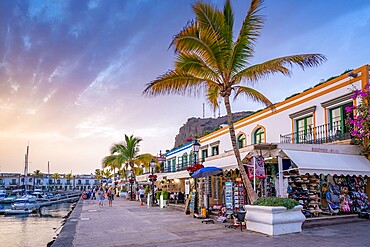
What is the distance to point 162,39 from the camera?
16188 millimetres

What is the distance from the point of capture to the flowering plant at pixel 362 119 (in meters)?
13.8

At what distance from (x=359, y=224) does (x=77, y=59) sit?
14744 mm

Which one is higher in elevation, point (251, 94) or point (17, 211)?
point (251, 94)

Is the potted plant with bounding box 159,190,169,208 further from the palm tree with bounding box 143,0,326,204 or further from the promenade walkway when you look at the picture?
the palm tree with bounding box 143,0,326,204

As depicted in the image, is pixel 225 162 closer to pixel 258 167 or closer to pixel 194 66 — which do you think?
pixel 258 167

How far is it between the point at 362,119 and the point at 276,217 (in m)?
6.41

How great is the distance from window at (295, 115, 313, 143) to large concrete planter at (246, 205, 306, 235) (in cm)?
751

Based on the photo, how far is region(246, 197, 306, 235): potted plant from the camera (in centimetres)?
1052

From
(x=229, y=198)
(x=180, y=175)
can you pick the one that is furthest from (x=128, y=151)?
(x=229, y=198)

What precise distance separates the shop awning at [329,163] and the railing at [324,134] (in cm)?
164

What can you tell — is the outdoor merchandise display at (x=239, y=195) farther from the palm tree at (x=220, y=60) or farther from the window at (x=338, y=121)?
the window at (x=338, y=121)

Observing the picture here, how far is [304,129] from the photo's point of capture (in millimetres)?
18516

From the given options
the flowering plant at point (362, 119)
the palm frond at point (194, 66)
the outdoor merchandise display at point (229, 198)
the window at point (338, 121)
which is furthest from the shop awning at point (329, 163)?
the palm frond at point (194, 66)

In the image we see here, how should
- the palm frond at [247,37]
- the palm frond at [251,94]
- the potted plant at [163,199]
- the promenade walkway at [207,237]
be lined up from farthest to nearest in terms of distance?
the potted plant at [163,199], the palm frond at [251,94], the palm frond at [247,37], the promenade walkway at [207,237]
